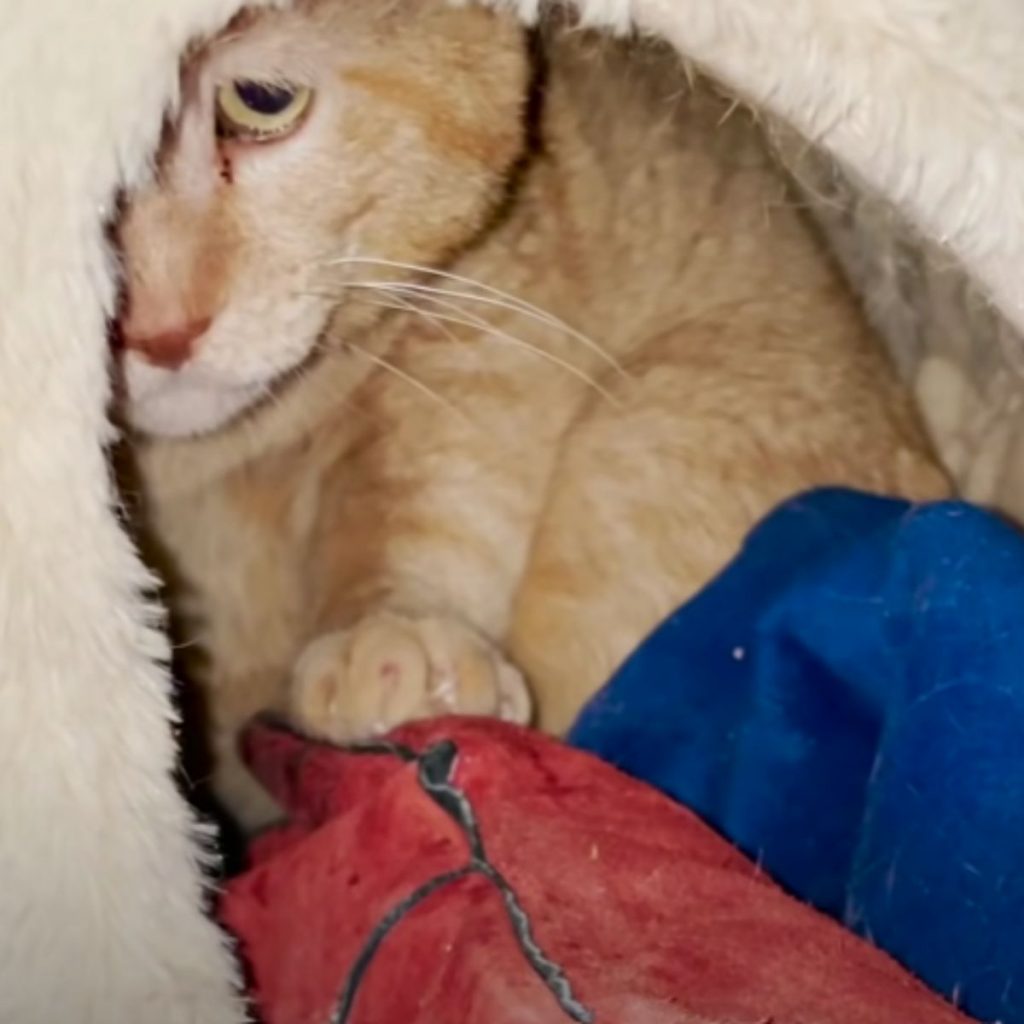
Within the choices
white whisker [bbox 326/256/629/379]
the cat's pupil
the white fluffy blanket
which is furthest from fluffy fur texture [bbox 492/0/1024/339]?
white whisker [bbox 326/256/629/379]

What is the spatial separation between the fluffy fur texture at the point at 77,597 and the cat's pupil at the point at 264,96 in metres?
0.23

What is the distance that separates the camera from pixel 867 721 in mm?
1100

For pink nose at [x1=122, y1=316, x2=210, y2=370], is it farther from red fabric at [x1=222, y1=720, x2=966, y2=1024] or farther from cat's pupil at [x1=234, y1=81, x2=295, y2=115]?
red fabric at [x1=222, y1=720, x2=966, y2=1024]

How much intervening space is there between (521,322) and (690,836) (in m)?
0.48

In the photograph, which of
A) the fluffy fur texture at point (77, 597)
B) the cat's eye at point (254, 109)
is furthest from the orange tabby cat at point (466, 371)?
the fluffy fur texture at point (77, 597)

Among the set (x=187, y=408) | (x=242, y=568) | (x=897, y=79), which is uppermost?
(x=897, y=79)

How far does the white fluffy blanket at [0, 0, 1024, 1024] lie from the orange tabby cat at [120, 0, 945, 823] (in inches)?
9.8

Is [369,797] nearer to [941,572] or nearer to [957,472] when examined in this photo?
[941,572]

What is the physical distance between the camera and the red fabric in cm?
82

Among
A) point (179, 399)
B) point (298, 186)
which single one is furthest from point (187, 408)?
point (298, 186)

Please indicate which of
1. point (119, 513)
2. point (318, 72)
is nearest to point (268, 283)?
point (318, 72)

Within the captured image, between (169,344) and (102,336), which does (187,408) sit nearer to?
(169,344)

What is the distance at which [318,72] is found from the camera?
1.05 metres

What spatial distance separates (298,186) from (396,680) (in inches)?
12.6
